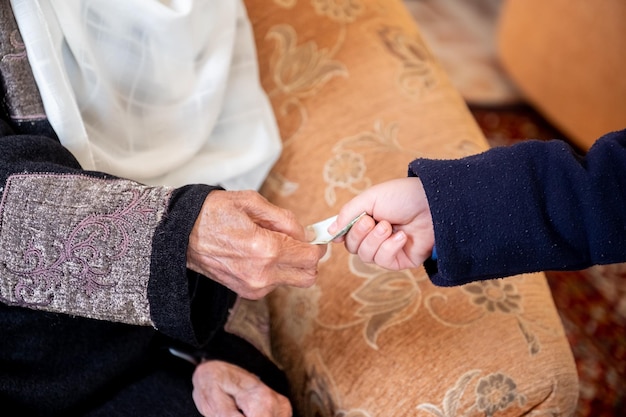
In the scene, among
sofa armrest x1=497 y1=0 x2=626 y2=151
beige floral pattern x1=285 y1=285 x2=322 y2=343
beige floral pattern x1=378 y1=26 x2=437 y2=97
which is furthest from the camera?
sofa armrest x1=497 y1=0 x2=626 y2=151

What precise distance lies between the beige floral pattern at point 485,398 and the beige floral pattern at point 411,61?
15.8 inches

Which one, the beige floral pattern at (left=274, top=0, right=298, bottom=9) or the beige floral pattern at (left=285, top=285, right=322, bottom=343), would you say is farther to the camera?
the beige floral pattern at (left=274, top=0, right=298, bottom=9)

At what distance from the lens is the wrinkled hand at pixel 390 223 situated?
648mm

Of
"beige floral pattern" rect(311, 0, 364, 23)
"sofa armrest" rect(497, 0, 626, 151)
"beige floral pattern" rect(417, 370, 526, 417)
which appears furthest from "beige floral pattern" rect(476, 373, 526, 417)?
"sofa armrest" rect(497, 0, 626, 151)

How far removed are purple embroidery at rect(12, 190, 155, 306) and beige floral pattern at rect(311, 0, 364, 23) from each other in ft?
1.58

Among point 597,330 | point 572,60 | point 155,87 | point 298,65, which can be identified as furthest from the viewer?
point 572,60

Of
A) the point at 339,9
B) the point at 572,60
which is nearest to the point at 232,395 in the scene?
the point at 339,9

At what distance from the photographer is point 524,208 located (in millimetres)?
601

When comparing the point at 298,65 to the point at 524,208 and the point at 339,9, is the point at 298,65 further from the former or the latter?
the point at 524,208

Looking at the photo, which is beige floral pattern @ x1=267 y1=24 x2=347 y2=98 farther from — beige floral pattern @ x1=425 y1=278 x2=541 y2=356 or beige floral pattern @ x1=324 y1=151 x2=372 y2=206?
beige floral pattern @ x1=425 y1=278 x2=541 y2=356

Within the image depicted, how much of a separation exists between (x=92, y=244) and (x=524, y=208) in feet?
1.28

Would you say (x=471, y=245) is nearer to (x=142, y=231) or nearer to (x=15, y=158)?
(x=142, y=231)

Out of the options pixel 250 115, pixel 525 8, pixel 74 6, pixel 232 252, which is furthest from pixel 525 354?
pixel 525 8

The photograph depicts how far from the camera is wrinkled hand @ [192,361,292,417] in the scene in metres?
0.69
